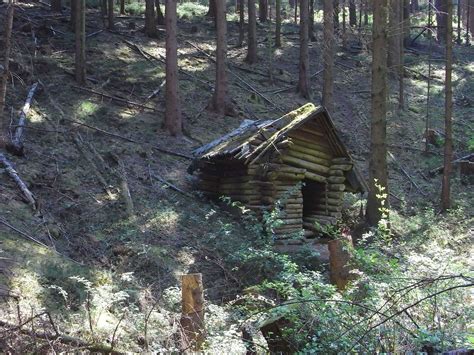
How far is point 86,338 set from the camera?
20.3 ft

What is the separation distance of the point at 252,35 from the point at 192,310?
2019 centimetres

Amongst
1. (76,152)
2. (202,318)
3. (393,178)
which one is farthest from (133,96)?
(202,318)

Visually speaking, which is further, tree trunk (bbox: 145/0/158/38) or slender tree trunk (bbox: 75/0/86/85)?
tree trunk (bbox: 145/0/158/38)

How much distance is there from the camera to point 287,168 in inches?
511

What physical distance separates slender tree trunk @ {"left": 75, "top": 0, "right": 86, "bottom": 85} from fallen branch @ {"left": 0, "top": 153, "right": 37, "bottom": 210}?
744cm

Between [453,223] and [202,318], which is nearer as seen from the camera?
[202,318]

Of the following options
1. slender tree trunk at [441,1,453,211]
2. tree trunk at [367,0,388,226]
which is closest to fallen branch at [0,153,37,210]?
tree trunk at [367,0,388,226]

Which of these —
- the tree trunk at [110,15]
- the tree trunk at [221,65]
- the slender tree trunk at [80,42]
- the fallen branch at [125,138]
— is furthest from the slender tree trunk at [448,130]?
the tree trunk at [110,15]

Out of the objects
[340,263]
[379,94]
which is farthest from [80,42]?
[340,263]

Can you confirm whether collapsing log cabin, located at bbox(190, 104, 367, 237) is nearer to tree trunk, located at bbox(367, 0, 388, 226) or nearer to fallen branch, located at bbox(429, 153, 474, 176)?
tree trunk, located at bbox(367, 0, 388, 226)

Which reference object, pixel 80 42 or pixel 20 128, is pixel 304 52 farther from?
pixel 20 128

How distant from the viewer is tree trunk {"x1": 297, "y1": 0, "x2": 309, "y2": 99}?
22734 millimetres

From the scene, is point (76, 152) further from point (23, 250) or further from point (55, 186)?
point (23, 250)

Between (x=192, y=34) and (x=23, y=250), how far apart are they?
71.3ft
